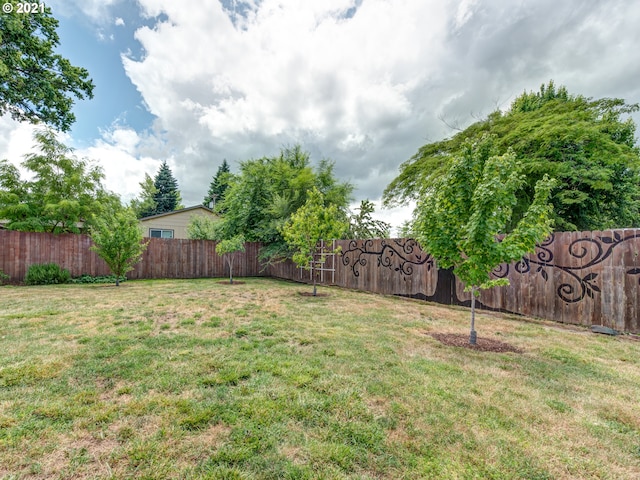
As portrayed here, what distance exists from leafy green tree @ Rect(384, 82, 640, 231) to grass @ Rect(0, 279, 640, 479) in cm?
567

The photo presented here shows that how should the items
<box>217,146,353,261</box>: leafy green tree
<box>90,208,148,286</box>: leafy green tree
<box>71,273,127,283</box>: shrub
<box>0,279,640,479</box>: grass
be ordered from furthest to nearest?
<box>217,146,353,261</box>: leafy green tree
<box>71,273,127,283</box>: shrub
<box>90,208,148,286</box>: leafy green tree
<box>0,279,640,479</box>: grass

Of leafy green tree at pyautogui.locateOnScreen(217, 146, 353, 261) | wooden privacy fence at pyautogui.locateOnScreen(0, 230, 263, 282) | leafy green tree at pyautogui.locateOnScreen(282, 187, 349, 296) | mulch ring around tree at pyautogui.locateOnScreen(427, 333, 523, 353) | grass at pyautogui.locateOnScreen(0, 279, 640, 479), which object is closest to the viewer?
grass at pyautogui.locateOnScreen(0, 279, 640, 479)

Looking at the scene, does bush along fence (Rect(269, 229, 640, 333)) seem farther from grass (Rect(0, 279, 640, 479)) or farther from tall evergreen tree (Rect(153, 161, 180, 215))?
tall evergreen tree (Rect(153, 161, 180, 215))

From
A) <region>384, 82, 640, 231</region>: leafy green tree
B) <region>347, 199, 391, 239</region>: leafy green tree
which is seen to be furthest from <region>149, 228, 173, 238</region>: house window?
<region>384, 82, 640, 231</region>: leafy green tree

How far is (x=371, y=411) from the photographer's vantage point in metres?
2.07

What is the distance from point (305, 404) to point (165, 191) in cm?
3466

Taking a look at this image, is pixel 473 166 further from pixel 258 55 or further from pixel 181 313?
pixel 258 55

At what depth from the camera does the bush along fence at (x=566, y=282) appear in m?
4.45

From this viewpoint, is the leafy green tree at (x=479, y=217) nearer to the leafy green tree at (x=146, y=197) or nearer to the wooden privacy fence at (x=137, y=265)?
the wooden privacy fence at (x=137, y=265)

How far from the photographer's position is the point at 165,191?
31.4 metres

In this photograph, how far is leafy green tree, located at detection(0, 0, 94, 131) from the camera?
227 inches

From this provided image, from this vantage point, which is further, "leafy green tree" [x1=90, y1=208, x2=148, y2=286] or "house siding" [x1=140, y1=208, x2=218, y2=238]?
"house siding" [x1=140, y1=208, x2=218, y2=238]

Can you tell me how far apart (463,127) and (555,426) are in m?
10.8

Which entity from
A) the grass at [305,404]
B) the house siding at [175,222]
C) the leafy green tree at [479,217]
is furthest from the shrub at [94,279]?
the leafy green tree at [479,217]
